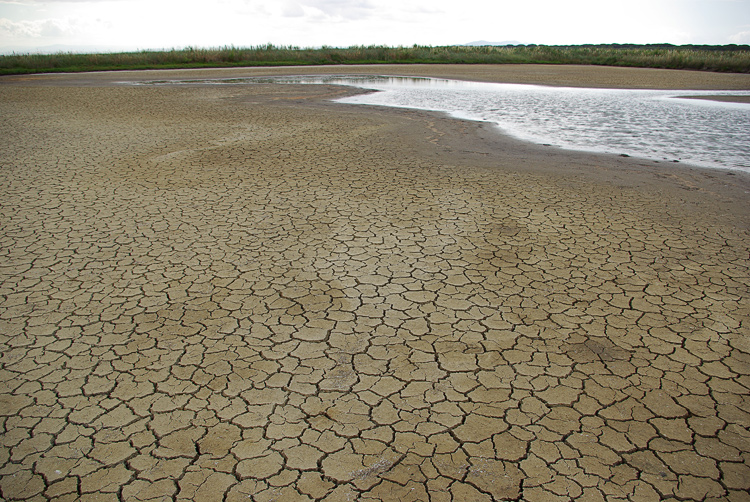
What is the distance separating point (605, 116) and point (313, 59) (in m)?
31.2

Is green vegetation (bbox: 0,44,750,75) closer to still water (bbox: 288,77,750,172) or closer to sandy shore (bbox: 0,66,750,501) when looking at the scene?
still water (bbox: 288,77,750,172)

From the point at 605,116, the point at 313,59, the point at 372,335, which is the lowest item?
the point at 372,335

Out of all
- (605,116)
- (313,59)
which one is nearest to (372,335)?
(605,116)

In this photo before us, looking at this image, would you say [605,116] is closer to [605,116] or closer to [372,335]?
[605,116]

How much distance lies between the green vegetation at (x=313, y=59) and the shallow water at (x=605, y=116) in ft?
58.2

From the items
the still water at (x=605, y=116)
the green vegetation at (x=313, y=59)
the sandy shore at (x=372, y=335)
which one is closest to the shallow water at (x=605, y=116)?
the still water at (x=605, y=116)

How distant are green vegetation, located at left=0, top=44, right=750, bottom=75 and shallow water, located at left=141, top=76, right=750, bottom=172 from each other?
17733 millimetres

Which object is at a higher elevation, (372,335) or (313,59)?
(313,59)

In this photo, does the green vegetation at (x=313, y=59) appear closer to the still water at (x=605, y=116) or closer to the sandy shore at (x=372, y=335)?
the still water at (x=605, y=116)

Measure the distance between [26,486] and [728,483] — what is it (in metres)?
3.75

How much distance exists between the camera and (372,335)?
3.77 m

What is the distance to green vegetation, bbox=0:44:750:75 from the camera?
110ft

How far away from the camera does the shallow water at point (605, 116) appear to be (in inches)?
419

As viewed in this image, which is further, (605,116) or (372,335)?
(605,116)
